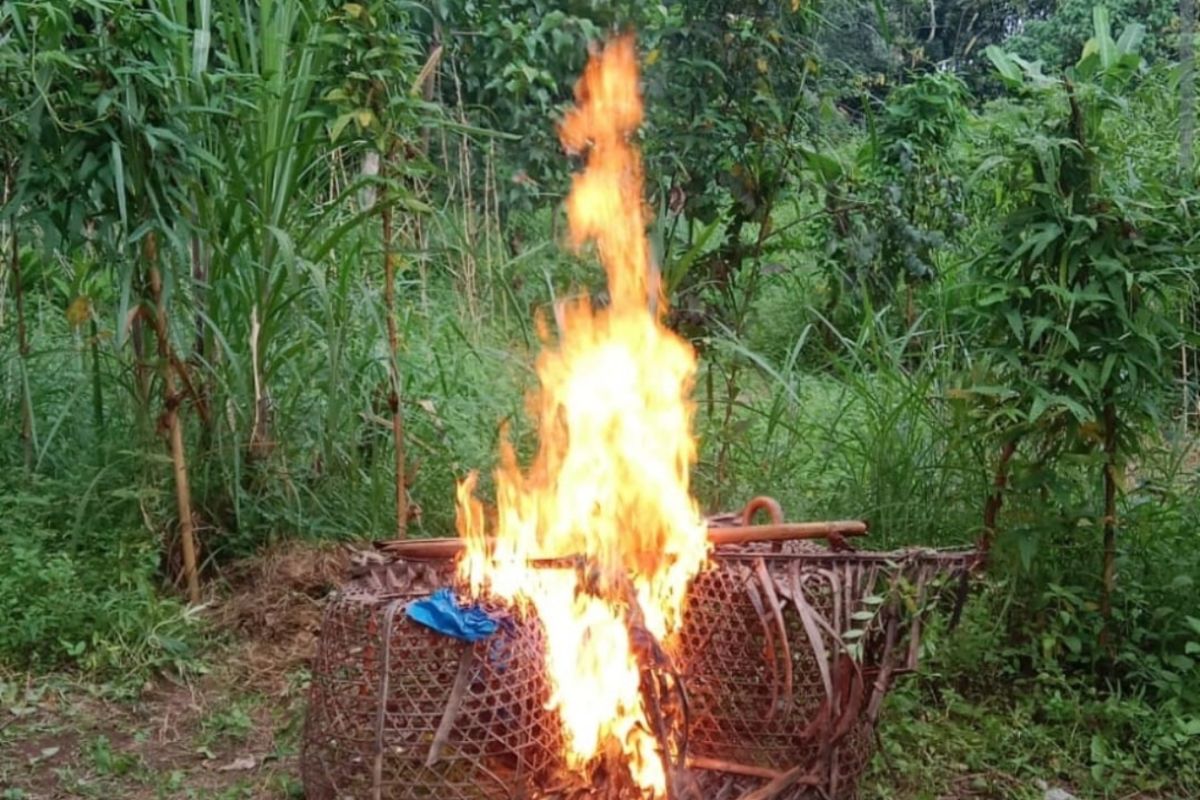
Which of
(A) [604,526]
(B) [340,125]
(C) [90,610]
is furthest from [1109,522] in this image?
(C) [90,610]

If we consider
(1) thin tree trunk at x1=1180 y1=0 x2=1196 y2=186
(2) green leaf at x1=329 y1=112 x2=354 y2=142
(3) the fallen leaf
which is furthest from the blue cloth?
(1) thin tree trunk at x1=1180 y1=0 x2=1196 y2=186

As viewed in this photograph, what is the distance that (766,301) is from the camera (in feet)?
23.6

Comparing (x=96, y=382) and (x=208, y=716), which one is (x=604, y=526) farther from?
(x=96, y=382)

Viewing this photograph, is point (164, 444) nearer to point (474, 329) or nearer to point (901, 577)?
point (474, 329)

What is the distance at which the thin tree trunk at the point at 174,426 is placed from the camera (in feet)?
11.6

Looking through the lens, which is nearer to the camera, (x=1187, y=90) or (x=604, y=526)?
(x=604, y=526)

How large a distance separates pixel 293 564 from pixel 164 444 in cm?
54

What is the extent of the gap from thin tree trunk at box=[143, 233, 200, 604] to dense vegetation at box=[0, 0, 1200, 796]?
0.02m

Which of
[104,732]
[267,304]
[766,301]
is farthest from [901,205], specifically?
[104,732]

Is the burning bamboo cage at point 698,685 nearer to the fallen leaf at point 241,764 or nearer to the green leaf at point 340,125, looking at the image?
the fallen leaf at point 241,764

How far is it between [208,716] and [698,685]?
1.47m

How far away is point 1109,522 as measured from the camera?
3.24 metres

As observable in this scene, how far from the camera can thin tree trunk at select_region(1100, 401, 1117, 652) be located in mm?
3158

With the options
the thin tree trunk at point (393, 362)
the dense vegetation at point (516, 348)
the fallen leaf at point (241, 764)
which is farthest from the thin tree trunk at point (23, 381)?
the fallen leaf at point (241, 764)
